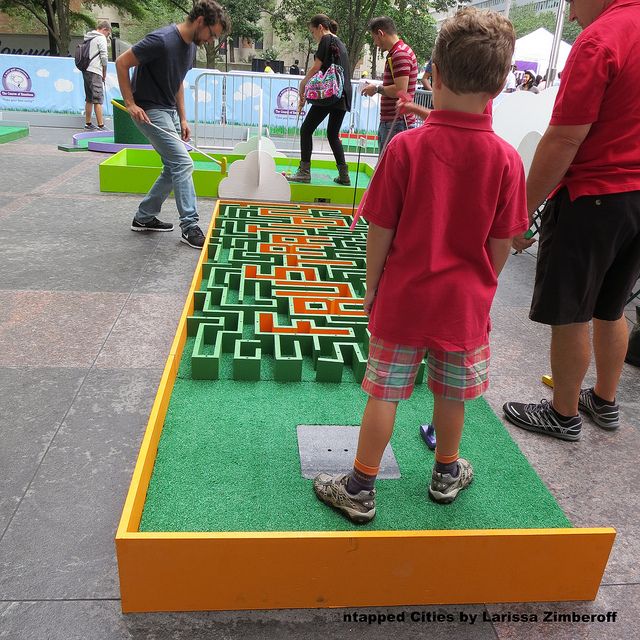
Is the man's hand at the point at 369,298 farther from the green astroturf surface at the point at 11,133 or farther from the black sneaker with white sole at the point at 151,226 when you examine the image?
the green astroturf surface at the point at 11,133

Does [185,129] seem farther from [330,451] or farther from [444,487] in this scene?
[444,487]

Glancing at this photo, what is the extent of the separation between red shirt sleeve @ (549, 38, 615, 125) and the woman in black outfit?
5.09 meters

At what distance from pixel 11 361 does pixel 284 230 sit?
9.88 feet

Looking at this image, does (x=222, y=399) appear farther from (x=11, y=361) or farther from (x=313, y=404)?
(x=11, y=361)

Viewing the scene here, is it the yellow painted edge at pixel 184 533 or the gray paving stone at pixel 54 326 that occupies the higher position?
the yellow painted edge at pixel 184 533

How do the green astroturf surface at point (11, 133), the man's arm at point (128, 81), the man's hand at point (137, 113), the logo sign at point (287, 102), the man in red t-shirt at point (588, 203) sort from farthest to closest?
the logo sign at point (287, 102)
the green astroturf surface at point (11, 133)
the man's hand at point (137, 113)
the man's arm at point (128, 81)
the man in red t-shirt at point (588, 203)

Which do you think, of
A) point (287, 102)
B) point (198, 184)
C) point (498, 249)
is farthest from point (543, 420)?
point (287, 102)

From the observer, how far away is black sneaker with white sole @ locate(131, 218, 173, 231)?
5.84 meters

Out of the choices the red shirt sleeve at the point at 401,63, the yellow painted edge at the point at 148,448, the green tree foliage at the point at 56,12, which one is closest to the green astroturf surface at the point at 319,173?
the red shirt sleeve at the point at 401,63

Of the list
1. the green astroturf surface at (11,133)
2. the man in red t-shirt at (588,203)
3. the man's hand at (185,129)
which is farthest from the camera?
the green astroturf surface at (11,133)

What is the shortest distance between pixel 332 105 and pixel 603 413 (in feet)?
17.3

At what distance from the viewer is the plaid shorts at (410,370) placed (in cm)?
201

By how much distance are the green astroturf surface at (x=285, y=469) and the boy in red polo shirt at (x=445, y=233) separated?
0.34 m

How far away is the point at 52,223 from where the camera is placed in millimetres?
6008
